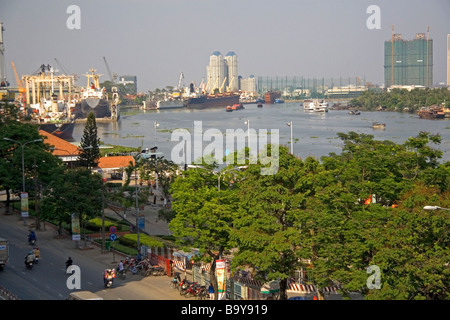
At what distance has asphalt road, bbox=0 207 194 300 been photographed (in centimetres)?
1881

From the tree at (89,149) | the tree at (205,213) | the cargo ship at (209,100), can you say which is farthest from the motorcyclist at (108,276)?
the cargo ship at (209,100)

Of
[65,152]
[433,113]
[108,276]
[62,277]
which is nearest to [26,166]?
[62,277]

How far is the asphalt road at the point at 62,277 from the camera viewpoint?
18812 mm

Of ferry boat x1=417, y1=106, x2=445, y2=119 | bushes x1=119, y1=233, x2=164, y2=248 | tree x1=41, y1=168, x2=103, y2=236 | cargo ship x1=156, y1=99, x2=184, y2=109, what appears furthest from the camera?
cargo ship x1=156, y1=99, x2=184, y2=109

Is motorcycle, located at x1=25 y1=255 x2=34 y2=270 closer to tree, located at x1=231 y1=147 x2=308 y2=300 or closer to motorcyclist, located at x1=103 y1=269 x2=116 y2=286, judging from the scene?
motorcyclist, located at x1=103 y1=269 x2=116 y2=286

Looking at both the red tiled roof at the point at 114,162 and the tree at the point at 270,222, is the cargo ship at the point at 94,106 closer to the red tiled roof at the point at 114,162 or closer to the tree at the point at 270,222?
the red tiled roof at the point at 114,162

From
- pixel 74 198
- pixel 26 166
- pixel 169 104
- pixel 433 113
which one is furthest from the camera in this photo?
pixel 169 104

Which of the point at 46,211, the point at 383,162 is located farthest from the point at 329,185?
the point at 46,211

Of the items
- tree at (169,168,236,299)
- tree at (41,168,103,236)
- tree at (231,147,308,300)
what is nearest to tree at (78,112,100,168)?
tree at (41,168,103,236)

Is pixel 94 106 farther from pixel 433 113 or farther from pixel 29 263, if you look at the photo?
pixel 29 263

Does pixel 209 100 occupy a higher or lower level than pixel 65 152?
higher

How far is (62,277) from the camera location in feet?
67.7
